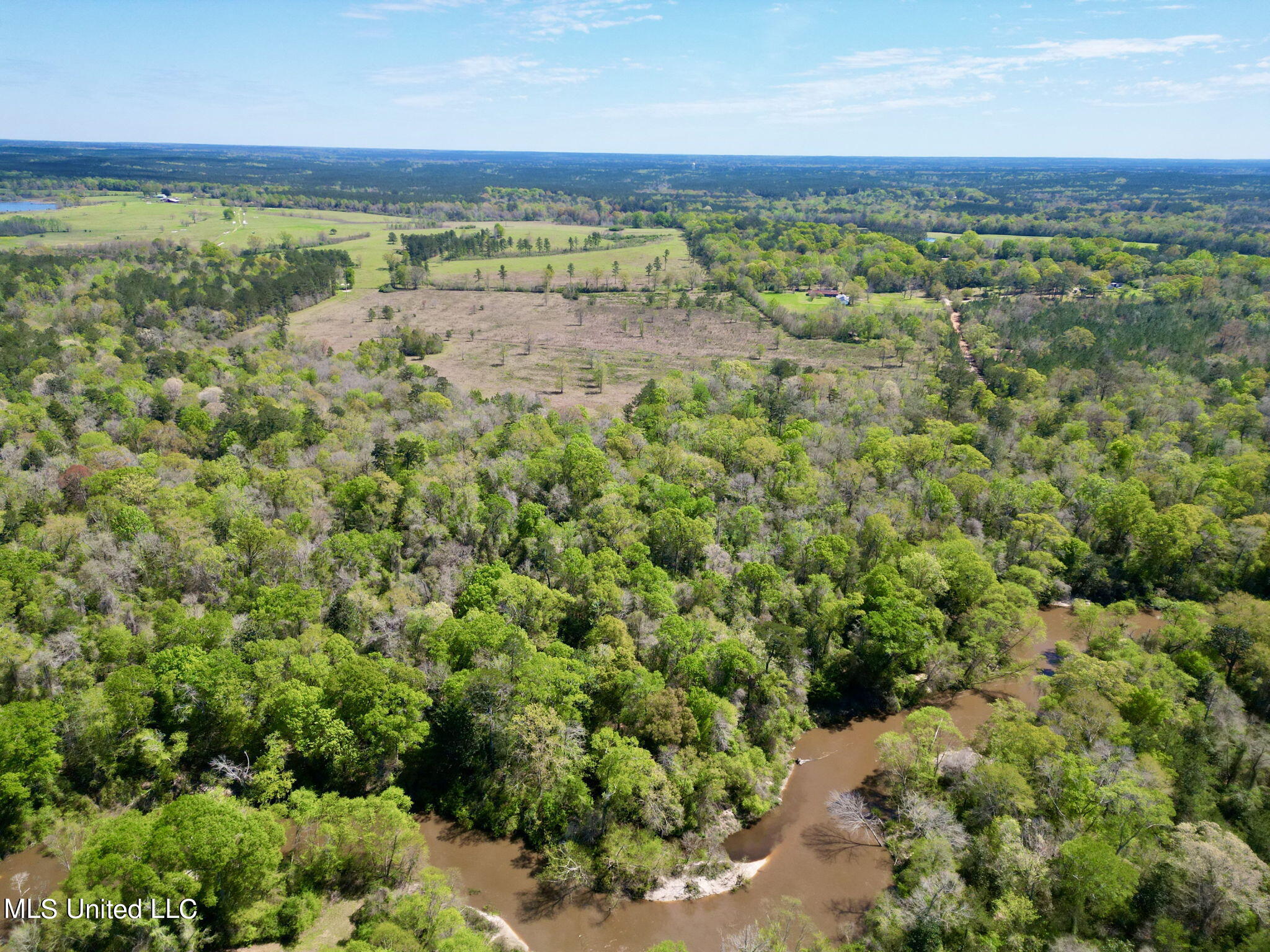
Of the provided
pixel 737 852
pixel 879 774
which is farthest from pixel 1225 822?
pixel 737 852

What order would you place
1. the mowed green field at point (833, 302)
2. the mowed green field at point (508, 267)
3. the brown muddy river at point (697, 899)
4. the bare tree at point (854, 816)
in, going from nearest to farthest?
the brown muddy river at point (697, 899)
the bare tree at point (854, 816)
the mowed green field at point (833, 302)
the mowed green field at point (508, 267)

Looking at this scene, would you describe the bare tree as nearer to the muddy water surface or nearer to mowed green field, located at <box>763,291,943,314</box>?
the muddy water surface

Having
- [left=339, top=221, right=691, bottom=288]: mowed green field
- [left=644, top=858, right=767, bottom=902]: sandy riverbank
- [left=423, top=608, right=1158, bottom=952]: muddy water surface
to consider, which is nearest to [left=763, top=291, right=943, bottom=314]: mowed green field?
[left=339, top=221, right=691, bottom=288]: mowed green field

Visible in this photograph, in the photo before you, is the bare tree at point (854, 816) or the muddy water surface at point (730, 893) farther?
the bare tree at point (854, 816)

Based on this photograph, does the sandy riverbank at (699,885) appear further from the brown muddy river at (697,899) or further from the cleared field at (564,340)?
the cleared field at (564,340)

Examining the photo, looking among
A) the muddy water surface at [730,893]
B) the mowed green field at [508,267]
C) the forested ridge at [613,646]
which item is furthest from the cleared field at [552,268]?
the muddy water surface at [730,893]

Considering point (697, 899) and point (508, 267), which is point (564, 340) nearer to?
point (508, 267)

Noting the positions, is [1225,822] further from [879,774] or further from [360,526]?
[360,526]
